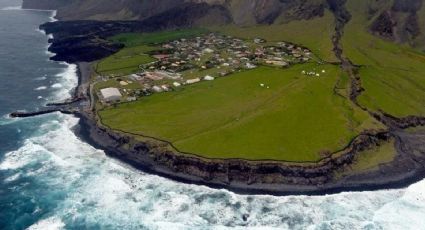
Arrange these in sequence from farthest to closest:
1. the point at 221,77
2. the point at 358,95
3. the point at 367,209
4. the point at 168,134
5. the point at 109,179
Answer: the point at 221,77, the point at 358,95, the point at 168,134, the point at 109,179, the point at 367,209

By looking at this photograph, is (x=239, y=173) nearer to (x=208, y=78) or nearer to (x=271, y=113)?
(x=271, y=113)

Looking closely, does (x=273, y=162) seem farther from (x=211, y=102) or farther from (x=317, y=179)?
(x=211, y=102)

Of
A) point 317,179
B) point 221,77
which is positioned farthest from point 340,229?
point 221,77

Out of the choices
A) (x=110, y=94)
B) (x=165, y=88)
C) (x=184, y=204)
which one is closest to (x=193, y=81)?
(x=165, y=88)

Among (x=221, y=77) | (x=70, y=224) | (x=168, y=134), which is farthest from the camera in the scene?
(x=221, y=77)

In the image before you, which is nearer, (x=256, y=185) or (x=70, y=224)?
(x=70, y=224)

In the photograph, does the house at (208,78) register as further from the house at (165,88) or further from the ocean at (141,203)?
the ocean at (141,203)

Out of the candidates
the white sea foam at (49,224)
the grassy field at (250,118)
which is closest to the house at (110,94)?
→ the grassy field at (250,118)
